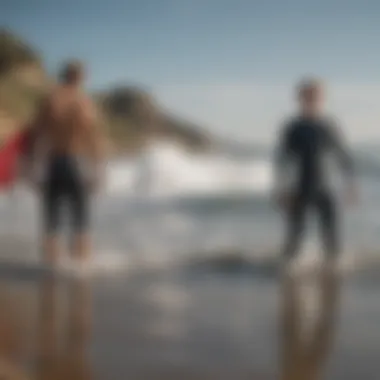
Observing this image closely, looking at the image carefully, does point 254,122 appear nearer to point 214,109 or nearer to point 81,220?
point 214,109

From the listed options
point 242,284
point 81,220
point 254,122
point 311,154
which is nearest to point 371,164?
point 311,154

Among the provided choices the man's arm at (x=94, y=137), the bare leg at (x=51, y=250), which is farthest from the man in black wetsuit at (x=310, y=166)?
the bare leg at (x=51, y=250)

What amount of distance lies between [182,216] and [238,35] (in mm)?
429

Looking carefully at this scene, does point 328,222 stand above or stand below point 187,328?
above

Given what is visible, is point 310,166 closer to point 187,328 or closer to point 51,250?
point 187,328

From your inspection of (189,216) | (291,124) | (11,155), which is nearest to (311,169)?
(291,124)

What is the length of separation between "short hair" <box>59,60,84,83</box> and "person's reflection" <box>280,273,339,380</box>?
0.66 m

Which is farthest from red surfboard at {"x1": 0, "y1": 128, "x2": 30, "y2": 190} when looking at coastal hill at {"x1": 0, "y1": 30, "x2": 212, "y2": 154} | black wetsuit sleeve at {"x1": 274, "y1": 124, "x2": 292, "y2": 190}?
black wetsuit sleeve at {"x1": 274, "y1": 124, "x2": 292, "y2": 190}

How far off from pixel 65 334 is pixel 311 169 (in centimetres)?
65

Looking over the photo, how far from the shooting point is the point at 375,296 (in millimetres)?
1635

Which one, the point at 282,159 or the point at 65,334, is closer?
the point at 65,334

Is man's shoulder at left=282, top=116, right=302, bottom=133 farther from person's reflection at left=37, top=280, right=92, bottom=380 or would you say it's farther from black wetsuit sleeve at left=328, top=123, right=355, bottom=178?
person's reflection at left=37, top=280, right=92, bottom=380

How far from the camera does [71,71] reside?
1.71m

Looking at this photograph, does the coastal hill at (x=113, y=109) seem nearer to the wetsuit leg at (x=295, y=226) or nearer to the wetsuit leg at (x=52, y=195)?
the wetsuit leg at (x=52, y=195)
